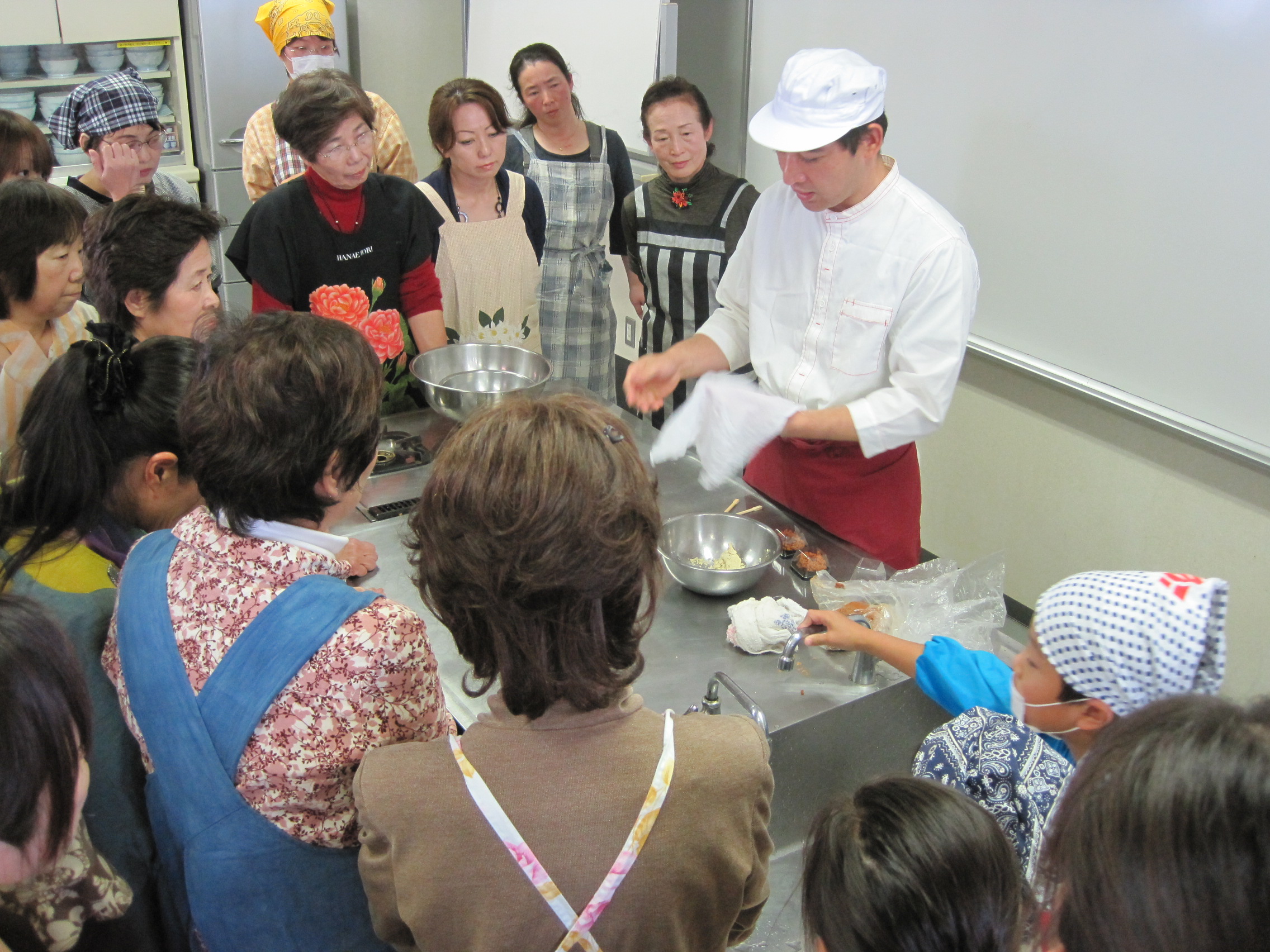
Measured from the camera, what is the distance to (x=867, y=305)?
1.93m

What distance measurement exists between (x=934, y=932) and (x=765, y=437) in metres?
1.13

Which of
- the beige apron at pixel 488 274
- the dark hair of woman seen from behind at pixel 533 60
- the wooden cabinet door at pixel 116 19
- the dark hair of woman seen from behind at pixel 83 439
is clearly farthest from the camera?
the wooden cabinet door at pixel 116 19

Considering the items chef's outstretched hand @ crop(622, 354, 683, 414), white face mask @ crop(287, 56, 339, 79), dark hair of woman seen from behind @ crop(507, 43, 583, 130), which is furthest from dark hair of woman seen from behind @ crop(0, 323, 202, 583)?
white face mask @ crop(287, 56, 339, 79)

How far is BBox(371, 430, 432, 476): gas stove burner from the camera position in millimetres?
2113

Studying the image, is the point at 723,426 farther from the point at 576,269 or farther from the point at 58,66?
the point at 58,66

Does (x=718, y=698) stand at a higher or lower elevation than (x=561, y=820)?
lower

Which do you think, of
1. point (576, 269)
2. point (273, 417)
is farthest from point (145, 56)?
point (273, 417)

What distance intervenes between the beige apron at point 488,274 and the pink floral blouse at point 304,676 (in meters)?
1.67

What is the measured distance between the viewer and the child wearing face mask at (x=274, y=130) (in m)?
3.19

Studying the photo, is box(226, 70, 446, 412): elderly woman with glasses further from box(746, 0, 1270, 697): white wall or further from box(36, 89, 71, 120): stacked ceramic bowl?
box(36, 89, 71, 120): stacked ceramic bowl

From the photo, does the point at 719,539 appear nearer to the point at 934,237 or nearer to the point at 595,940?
the point at 934,237

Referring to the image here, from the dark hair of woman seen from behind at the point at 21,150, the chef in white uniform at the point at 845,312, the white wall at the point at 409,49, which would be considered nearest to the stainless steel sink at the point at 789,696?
the chef in white uniform at the point at 845,312

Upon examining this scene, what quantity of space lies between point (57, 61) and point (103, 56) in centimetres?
19

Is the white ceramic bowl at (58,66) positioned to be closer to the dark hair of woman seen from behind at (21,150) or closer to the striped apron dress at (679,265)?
the dark hair of woman seen from behind at (21,150)
